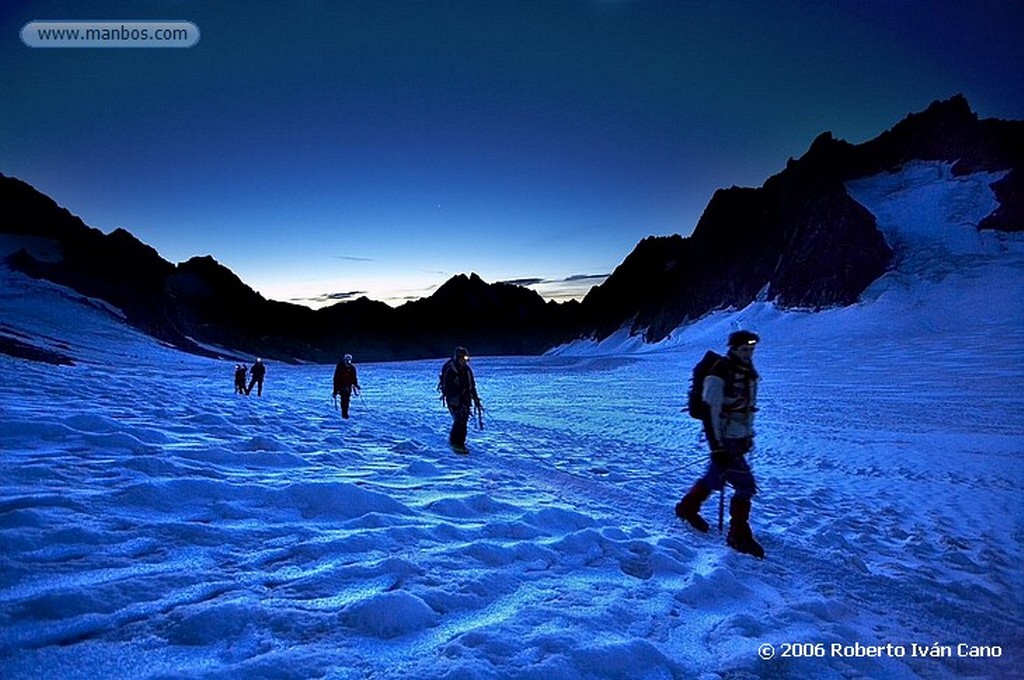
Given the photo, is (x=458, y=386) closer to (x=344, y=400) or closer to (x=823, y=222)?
(x=344, y=400)

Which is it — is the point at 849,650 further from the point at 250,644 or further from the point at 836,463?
the point at 836,463

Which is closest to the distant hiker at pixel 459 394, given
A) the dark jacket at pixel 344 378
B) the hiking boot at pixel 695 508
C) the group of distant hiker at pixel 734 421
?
the hiking boot at pixel 695 508

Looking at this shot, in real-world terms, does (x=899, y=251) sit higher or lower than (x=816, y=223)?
lower

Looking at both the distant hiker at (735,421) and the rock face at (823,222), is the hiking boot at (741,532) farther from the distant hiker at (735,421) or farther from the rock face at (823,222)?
the rock face at (823,222)

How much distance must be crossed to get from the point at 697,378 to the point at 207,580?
5.28 meters

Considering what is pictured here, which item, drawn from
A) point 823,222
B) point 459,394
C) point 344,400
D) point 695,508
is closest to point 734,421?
point 695,508

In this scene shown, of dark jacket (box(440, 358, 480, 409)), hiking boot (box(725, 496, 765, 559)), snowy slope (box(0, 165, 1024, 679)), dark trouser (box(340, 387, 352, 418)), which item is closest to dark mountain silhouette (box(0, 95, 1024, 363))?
snowy slope (box(0, 165, 1024, 679))

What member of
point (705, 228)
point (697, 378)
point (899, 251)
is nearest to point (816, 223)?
point (899, 251)

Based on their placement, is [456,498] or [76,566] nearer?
[76,566]

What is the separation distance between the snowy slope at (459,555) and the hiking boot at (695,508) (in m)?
0.27

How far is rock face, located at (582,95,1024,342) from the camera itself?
75188 millimetres

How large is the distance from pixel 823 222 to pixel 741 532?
101605 mm

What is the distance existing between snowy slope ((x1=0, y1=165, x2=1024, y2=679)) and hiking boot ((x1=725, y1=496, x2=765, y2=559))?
21 centimetres

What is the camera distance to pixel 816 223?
9019 centimetres
